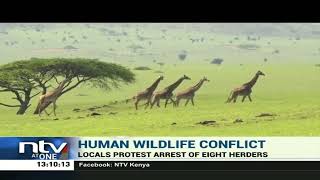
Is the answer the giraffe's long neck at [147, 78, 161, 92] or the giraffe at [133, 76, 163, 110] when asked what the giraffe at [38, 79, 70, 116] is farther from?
the giraffe's long neck at [147, 78, 161, 92]

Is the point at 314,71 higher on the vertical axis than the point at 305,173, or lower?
higher

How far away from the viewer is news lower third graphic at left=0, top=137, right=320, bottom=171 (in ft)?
30.9

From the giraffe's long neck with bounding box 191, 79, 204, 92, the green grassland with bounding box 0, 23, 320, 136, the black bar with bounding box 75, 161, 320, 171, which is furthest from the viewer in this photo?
the giraffe's long neck with bounding box 191, 79, 204, 92

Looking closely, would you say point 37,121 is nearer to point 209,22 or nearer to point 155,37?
point 155,37

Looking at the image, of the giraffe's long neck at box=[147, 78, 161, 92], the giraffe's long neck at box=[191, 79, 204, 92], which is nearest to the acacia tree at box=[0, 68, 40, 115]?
the giraffe's long neck at box=[147, 78, 161, 92]

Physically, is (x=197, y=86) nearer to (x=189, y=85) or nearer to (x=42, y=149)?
(x=189, y=85)

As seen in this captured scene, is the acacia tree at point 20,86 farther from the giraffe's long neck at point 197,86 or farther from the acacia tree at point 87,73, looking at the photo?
the giraffe's long neck at point 197,86

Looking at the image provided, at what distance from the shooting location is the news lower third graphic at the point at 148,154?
9430 mm

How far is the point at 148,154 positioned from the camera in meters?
9.45

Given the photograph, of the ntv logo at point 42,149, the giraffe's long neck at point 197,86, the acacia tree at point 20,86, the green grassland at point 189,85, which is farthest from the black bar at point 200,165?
the acacia tree at point 20,86

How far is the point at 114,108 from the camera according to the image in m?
9.84

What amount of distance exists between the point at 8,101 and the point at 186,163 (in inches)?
106

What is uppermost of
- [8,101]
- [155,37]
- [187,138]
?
[155,37]

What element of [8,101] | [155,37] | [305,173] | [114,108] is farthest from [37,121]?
[305,173]
